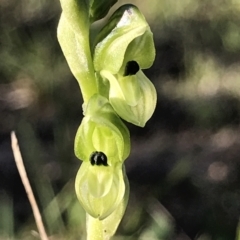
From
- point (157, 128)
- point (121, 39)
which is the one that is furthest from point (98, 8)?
point (157, 128)

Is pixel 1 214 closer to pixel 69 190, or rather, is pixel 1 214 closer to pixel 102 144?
pixel 69 190

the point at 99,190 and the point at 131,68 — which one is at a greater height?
the point at 131,68

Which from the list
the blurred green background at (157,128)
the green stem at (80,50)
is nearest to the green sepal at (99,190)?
the green stem at (80,50)

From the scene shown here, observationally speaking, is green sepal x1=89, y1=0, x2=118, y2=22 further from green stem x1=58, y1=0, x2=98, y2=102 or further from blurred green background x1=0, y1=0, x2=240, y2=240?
blurred green background x1=0, y1=0, x2=240, y2=240

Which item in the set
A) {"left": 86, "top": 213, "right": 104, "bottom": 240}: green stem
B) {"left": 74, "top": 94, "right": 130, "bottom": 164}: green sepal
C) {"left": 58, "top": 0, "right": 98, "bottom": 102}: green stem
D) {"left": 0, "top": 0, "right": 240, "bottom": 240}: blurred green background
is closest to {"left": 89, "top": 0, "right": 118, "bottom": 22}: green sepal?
{"left": 58, "top": 0, "right": 98, "bottom": 102}: green stem

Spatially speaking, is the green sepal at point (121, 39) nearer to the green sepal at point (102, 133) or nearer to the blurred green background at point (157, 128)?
the green sepal at point (102, 133)

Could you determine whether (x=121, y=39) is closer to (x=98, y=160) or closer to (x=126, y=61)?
(x=126, y=61)

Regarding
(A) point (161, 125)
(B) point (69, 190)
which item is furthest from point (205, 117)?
(B) point (69, 190)
